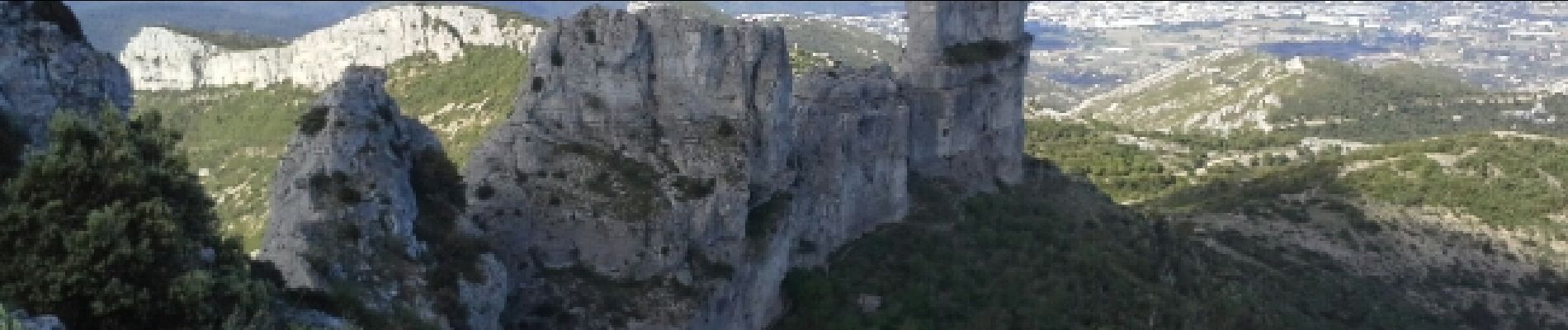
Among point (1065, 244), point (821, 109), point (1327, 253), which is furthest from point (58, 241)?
point (1327, 253)

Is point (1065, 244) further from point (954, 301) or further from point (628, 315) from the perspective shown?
point (628, 315)

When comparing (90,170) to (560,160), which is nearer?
(90,170)

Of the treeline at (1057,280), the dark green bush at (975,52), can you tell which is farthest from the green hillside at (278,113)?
the treeline at (1057,280)

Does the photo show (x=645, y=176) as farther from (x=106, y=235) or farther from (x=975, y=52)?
(x=975, y=52)

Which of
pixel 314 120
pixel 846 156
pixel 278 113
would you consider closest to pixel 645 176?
pixel 314 120

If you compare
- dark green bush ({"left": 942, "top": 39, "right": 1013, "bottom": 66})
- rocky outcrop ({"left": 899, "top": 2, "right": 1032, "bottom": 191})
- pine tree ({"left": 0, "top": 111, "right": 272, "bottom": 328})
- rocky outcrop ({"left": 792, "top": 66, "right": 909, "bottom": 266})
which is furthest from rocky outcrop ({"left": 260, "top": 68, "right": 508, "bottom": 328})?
dark green bush ({"left": 942, "top": 39, "right": 1013, "bottom": 66})

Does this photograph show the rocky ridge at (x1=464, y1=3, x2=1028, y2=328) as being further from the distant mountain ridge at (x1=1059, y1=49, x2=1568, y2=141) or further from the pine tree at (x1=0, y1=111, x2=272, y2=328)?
the distant mountain ridge at (x1=1059, y1=49, x2=1568, y2=141)
